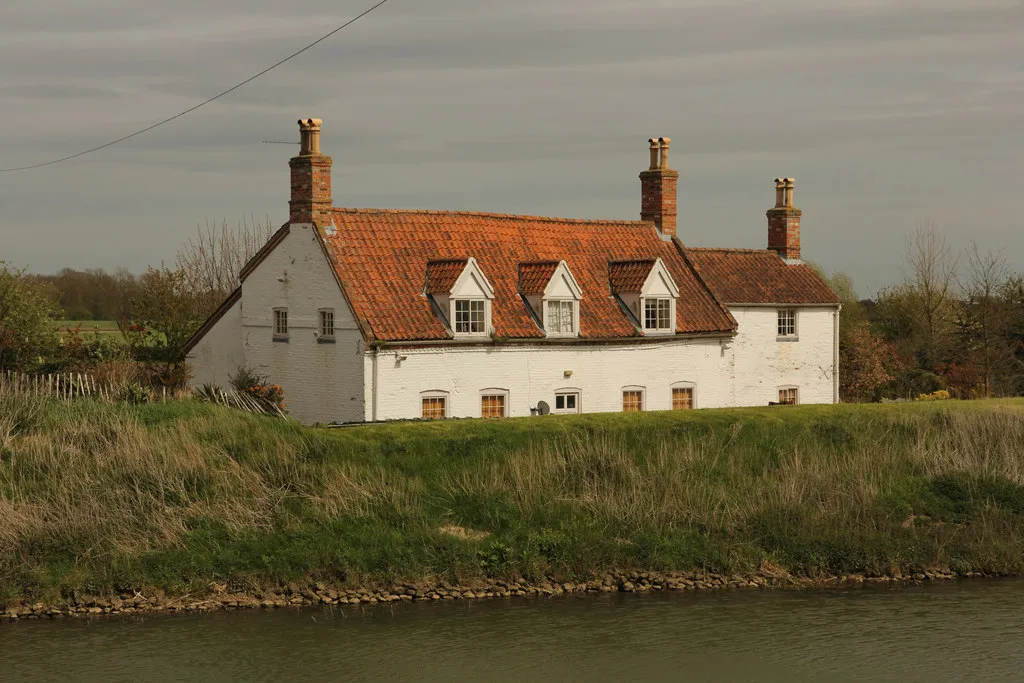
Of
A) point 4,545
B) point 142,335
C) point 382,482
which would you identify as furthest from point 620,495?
point 142,335

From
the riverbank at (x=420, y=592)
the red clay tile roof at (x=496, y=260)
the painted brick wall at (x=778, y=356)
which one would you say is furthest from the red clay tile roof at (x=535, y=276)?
the riverbank at (x=420, y=592)

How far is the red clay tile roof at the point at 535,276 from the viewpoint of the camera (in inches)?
1474

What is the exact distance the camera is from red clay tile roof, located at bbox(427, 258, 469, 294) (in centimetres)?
3550

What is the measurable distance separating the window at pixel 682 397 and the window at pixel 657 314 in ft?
6.53

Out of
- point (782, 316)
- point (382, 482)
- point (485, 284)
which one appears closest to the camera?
point (382, 482)

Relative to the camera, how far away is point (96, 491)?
26.5 metres

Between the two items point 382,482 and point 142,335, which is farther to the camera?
point 142,335

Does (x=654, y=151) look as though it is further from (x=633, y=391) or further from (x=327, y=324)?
(x=327, y=324)

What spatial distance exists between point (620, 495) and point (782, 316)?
57.6 ft

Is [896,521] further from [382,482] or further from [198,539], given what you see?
[198,539]

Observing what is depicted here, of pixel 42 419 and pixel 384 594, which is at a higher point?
Answer: pixel 42 419

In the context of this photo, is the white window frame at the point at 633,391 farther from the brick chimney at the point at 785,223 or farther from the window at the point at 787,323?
the brick chimney at the point at 785,223

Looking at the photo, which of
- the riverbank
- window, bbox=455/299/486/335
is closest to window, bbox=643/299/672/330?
window, bbox=455/299/486/335

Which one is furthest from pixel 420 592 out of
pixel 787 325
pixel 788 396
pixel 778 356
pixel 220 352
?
pixel 787 325
